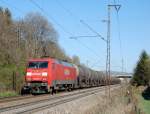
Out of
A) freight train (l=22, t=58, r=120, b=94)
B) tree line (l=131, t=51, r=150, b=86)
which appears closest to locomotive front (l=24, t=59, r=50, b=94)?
freight train (l=22, t=58, r=120, b=94)

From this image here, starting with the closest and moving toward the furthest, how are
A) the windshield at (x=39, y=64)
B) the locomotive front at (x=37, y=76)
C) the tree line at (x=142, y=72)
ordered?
the locomotive front at (x=37, y=76) < the windshield at (x=39, y=64) < the tree line at (x=142, y=72)

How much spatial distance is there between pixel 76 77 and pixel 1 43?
11.4m

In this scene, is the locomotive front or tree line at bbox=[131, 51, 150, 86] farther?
tree line at bbox=[131, 51, 150, 86]

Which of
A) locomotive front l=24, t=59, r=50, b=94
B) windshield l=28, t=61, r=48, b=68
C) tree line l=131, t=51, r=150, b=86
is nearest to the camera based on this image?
locomotive front l=24, t=59, r=50, b=94

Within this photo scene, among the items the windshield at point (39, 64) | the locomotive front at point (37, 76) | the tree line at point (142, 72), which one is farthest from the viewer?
the tree line at point (142, 72)

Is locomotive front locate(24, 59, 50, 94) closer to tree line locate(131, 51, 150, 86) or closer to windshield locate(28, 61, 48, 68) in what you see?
windshield locate(28, 61, 48, 68)

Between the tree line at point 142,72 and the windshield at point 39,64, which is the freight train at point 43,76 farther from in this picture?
the tree line at point 142,72

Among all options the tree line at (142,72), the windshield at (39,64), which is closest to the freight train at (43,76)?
the windshield at (39,64)

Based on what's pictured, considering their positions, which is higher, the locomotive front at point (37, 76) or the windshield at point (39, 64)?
the windshield at point (39, 64)

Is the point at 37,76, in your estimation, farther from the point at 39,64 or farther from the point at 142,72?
the point at 142,72

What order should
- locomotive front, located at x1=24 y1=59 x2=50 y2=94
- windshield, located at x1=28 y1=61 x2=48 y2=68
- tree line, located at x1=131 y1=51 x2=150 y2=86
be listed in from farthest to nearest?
tree line, located at x1=131 y1=51 x2=150 y2=86, windshield, located at x1=28 y1=61 x2=48 y2=68, locomotive front, located at x1=24 y1=59 x2=50 y2=94

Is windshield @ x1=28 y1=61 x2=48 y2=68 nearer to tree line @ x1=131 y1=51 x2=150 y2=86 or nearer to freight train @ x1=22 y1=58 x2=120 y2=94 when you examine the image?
freight train @ x1=22 y1=58 x2=120 y2=94

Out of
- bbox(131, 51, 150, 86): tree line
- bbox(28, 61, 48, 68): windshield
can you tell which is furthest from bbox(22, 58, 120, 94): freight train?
bbox(131, 51, 150, 86): tree line

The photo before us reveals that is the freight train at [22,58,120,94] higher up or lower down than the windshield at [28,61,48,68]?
lower down
